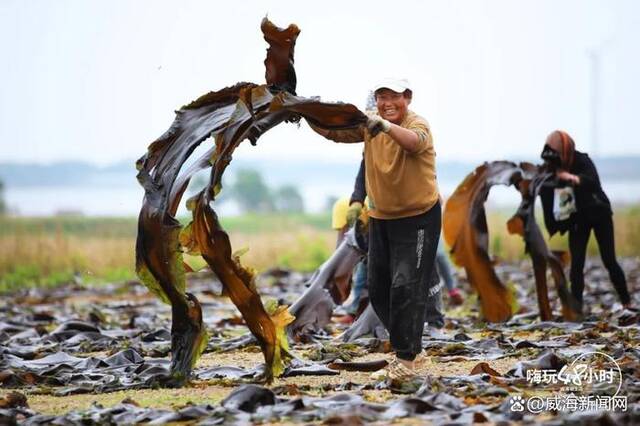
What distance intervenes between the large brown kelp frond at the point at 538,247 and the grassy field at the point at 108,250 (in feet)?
26.5

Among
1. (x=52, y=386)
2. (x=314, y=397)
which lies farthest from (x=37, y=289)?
(x=314, y=397)

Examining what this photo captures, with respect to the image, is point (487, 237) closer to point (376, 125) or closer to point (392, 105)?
point (392, 105)

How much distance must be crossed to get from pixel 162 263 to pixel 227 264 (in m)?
0.48

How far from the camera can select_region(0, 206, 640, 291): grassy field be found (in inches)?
1072

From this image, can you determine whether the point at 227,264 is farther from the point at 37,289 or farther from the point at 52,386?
the point at 37,289

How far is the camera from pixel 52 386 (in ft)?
35.1

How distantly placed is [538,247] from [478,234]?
694mm

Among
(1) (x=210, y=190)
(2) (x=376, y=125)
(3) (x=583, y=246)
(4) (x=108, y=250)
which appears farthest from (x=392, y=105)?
(4) (x=108, y=250)

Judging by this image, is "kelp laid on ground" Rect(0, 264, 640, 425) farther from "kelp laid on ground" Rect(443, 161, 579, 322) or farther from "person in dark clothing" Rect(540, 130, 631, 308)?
"person in dark clothing" Rect(540, 130, 631, 308)

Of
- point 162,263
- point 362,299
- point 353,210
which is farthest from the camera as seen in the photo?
point 362,299

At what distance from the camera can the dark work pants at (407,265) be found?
34.4 ft

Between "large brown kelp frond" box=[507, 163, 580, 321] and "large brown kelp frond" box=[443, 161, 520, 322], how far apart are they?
0.26m
